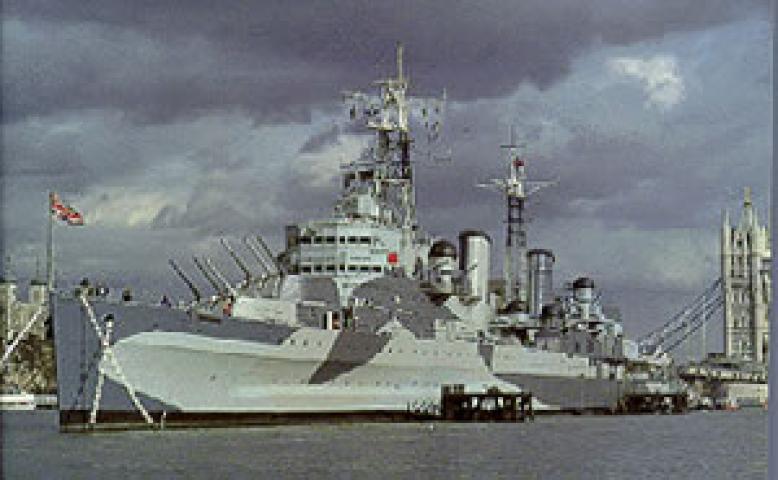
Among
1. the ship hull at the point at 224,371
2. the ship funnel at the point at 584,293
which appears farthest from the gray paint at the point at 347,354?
the ship funnel at the point at 584,293

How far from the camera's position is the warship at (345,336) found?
17.5 meters

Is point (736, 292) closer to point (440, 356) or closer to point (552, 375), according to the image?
point (552, 375)

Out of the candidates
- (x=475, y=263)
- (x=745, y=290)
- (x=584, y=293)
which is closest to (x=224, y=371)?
(x=475, y=263)

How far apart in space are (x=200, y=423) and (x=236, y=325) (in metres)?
1.37

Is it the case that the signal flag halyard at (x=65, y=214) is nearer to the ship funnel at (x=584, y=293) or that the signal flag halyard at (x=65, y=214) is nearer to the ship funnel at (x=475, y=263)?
the ship funnel at (x=475, y=263)

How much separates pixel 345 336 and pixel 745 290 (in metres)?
33.5

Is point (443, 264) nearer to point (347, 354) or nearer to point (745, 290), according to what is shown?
point (347, 354)

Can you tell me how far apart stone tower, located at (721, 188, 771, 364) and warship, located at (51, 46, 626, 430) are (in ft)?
56.4

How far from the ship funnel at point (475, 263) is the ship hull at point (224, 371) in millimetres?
5722

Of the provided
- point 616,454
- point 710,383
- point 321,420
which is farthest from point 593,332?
point 710,383

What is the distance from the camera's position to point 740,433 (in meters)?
24.5

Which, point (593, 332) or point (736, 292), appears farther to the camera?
point (736, 292)

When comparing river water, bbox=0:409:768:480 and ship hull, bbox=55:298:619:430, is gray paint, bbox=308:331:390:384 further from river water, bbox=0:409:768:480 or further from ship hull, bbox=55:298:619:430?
river water, bbox=0:409:768:480

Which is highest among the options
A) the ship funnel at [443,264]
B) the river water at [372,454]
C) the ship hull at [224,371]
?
the ship funnel at [443,264]
